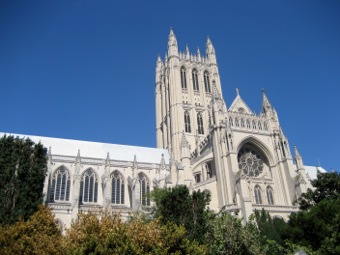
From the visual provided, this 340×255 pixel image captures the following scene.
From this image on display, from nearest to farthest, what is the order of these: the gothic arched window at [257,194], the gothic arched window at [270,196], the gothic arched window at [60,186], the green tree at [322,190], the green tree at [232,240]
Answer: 1. the green tree at [232,240]
2. the green tree at [322,190]
3. the gothic arched window at [257,194]
4. the gothic arched window at [270,196]
5. the gothic arched window at [60,186]

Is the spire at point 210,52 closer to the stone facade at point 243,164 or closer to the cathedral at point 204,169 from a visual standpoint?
the cathedral at point 204,169

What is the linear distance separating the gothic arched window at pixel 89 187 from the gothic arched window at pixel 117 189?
2322 mm

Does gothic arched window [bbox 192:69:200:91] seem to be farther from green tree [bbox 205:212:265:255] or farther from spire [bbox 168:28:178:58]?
green tree [bbox 205:212:265:255]

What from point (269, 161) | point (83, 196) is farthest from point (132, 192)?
point (269, 161)

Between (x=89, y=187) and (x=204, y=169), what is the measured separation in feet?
51.7

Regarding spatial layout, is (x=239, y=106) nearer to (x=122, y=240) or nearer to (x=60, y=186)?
(x=60, y=186)

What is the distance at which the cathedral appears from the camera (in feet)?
115

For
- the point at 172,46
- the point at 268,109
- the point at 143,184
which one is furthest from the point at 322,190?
the point at 172,46

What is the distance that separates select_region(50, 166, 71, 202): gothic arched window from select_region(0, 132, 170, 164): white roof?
177 inches

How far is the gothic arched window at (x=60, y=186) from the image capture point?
131ft

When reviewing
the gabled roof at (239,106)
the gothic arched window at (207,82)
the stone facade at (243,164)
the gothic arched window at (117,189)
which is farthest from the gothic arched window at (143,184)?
the gothic arched window at (207,82)

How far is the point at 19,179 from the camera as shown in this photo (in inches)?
992

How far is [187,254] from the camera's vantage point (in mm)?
15828

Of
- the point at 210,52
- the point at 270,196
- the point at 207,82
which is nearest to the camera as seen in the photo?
the point at 270,196
